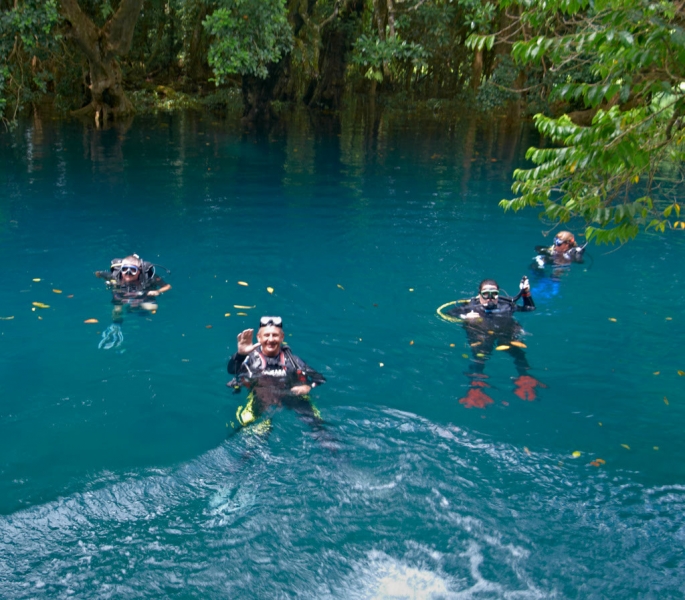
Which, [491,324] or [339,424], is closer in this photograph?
[339,424]

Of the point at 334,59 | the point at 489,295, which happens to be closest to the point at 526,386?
the point at 489,295

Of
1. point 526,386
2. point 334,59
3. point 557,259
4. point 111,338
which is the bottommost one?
point 111,338

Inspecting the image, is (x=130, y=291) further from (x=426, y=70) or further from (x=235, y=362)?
(x=426, y=70)

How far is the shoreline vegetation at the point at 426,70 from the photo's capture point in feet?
16.4

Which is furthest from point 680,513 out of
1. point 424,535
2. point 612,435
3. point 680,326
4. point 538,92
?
point 538,92

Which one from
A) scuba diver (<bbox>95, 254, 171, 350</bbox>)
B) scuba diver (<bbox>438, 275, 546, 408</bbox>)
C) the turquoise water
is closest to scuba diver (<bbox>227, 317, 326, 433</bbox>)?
the turquoise water

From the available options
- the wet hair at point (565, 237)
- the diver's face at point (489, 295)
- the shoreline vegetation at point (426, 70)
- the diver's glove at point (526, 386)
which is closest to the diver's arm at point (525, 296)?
the diver's face at point (489, 295)

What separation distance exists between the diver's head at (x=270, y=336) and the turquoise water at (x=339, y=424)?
818 millimetres

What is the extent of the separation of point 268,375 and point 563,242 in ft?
23.9

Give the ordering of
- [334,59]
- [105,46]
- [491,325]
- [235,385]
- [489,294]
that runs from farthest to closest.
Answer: [334,59] < [105,46] < [491,325] < [489,294] < [235,385]

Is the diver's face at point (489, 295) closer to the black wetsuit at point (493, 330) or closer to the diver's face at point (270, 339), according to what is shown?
the black wetsuit at point (493, 330)

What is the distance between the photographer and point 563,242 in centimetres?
1253

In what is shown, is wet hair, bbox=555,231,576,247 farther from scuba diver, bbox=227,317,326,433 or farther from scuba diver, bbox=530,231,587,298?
scuba diver, bbox=227,317,326,433

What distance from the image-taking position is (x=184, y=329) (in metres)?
9.86
